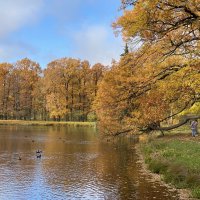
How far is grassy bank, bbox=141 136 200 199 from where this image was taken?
59.2 feet

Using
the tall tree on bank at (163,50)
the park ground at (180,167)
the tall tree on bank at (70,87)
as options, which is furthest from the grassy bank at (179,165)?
the tall tree on bank at (70,87)

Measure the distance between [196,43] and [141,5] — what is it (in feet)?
10.5

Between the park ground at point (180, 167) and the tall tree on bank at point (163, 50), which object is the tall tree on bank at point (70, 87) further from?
the tall tree on bank at point (163, 50)

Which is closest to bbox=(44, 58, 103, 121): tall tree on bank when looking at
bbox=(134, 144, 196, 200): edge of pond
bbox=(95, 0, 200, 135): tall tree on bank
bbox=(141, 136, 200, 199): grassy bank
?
bbox=(134, 144, 196, 200): edge of pond

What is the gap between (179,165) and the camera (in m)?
20.8

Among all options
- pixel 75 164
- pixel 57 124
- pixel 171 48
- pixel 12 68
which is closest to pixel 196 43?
pixel 171 48

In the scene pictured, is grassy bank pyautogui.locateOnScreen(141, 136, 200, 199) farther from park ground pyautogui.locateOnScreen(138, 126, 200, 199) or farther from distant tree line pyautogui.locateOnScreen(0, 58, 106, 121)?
distant tree line pyautogui.locateOnScreen(0, 58, 106, 121)

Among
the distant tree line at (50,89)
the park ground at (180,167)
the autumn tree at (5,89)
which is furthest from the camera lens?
the autumn tree at (5,89)

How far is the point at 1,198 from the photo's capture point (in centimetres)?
1695

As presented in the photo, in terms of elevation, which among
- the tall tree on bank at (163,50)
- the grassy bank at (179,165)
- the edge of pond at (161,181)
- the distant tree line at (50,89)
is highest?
the distant tree line at (50,89)

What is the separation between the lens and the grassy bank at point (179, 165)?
18.0 meters

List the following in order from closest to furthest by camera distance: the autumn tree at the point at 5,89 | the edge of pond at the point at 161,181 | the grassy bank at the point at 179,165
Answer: the edge of pond at the point at 161,181 < the grassy bank at the point at 179,165 < the autumn tree at the point at 5,89

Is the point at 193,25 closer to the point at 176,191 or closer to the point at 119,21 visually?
the point at 119,21

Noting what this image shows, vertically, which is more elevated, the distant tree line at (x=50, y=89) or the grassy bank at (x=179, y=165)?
the distant tree line at (x=50, y=89)
